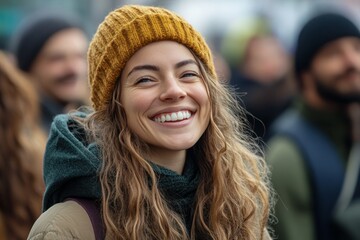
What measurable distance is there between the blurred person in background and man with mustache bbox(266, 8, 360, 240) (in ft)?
5.08

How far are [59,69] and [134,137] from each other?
3.02m

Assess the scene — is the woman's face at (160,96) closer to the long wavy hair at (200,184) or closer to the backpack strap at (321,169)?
the long wavy hair at (200,184)

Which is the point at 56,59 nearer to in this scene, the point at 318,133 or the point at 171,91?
the point at 318,133

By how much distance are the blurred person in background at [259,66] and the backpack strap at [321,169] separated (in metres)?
1.96

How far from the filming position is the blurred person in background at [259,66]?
24.0 feet

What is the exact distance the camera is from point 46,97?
594 cm

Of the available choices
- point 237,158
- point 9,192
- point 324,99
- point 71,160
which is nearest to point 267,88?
point 324,99

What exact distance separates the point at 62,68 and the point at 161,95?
3077 mm

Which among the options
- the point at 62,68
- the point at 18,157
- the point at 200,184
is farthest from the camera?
the point at 62,68

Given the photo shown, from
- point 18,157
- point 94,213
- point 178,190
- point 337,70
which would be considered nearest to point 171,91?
point 178,190

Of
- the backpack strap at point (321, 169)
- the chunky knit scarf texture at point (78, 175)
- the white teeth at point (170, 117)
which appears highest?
the white teeth at point (170, 117)

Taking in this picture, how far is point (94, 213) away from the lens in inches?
116

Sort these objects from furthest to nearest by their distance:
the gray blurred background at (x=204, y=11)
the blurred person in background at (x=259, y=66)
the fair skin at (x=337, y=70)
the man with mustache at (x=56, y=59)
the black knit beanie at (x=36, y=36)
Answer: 1. the gray blurred background at (x=204, y=11)
2. the blurred person in background at (x=259, y=66)
3. the black knit beanie at (x=36, y=36)
4. the man with mustache at (x=56, y=59)
5. the fair skin at (x=337, y=70)

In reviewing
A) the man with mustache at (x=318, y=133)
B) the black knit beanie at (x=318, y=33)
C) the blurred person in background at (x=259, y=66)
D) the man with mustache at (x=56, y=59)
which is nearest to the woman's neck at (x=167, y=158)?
the man with mustache at (x=318, y=133)
